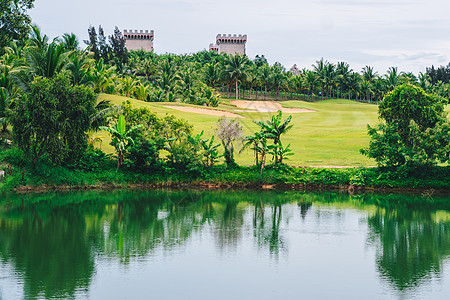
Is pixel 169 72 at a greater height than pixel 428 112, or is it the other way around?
pixel 169 72

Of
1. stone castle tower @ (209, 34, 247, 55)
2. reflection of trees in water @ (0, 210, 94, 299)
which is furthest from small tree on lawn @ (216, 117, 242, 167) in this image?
stone castle tower @ (209, 34, 247, 55)

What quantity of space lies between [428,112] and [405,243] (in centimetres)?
1853

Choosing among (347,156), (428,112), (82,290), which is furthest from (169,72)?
(82,290)

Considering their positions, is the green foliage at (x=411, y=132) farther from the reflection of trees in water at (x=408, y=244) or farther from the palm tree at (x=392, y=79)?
the palm tree at (x=392, y=79)

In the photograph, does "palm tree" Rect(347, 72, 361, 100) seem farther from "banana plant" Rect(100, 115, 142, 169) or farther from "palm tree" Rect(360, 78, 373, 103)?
"banana plant" Rect(100, 115, 142, 169)

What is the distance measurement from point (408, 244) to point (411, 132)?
17.8 meters

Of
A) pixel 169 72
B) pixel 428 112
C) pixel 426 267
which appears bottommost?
pixel 426 267

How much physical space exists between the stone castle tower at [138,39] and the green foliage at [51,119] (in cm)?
12969

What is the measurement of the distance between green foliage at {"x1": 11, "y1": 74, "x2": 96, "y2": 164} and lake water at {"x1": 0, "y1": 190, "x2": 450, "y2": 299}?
394 cm

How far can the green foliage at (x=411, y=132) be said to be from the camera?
42.6 meters

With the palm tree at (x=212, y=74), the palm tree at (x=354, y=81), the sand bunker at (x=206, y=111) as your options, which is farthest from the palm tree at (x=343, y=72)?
the sand bunker at (x=206, y=111)

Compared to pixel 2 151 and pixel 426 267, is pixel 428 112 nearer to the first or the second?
pixel 426 267

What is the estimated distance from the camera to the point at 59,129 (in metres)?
41.2

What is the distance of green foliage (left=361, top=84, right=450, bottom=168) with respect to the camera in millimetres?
42562
